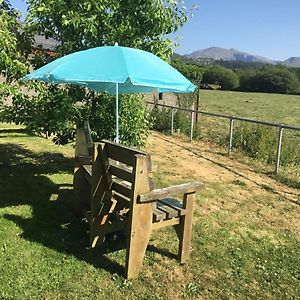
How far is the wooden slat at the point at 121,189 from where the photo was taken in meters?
3.83

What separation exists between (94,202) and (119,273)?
82cm

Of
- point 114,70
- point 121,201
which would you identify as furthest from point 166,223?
point 114,70

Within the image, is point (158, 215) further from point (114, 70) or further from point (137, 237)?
point (114, 70)

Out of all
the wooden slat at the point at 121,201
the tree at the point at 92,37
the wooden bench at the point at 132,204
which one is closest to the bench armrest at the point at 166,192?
the wooden bench at the point at 132,204

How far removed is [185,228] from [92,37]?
13.0ft

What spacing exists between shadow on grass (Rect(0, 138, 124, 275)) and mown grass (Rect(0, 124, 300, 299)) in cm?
1

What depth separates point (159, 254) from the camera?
13.9 ft

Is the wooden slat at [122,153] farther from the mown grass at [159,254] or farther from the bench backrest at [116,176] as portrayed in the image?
the mown grass at [159,254]

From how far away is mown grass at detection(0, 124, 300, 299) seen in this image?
3518 millimetres

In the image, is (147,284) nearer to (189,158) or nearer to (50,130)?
(50,130)

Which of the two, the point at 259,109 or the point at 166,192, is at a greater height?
the point at 166,192

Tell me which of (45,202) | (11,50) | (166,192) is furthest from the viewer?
(11,50)

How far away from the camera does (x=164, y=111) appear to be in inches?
551

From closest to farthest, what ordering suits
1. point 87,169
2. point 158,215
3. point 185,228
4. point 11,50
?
point 158,215, point 185,228, point 87,169, point 11,50
